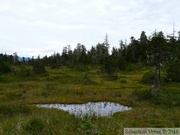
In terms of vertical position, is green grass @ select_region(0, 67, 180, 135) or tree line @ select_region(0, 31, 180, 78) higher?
tree line @ select_region(0, 31, 180, 78)

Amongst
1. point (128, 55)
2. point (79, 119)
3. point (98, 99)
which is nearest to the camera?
point (79, 119)

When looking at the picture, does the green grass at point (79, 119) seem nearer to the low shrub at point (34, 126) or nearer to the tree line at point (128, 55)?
the low shrub at point (34, 126)

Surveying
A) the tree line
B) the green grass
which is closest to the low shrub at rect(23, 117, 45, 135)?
the green grass

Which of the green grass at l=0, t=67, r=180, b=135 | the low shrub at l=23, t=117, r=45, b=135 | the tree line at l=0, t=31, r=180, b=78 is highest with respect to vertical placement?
the tree line at l=0, t=31, r=180, b=78

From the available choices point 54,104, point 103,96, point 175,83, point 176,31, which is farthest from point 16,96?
point 176,31

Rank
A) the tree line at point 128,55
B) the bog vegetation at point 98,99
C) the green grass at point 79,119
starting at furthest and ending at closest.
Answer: the tree line at point 128,55 → the bog vegetation at point 98,99 → the green grass at point 79,119

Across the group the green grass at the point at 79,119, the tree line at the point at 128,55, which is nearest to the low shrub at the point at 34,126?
the green grass at the point at 79,119

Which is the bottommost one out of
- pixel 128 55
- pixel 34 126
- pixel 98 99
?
pixel 98 99

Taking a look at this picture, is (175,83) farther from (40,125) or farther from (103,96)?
Result: (40,125)

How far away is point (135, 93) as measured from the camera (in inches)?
1045

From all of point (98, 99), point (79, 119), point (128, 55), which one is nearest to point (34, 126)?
point (79, 119)

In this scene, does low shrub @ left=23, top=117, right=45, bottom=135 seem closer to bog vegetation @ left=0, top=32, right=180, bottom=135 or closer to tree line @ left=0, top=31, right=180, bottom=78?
bog vegetation @ left=0, top=32, right=180, bottom=135

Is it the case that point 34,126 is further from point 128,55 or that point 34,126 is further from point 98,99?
point 128,55

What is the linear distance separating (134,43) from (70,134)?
8526 centimetres
